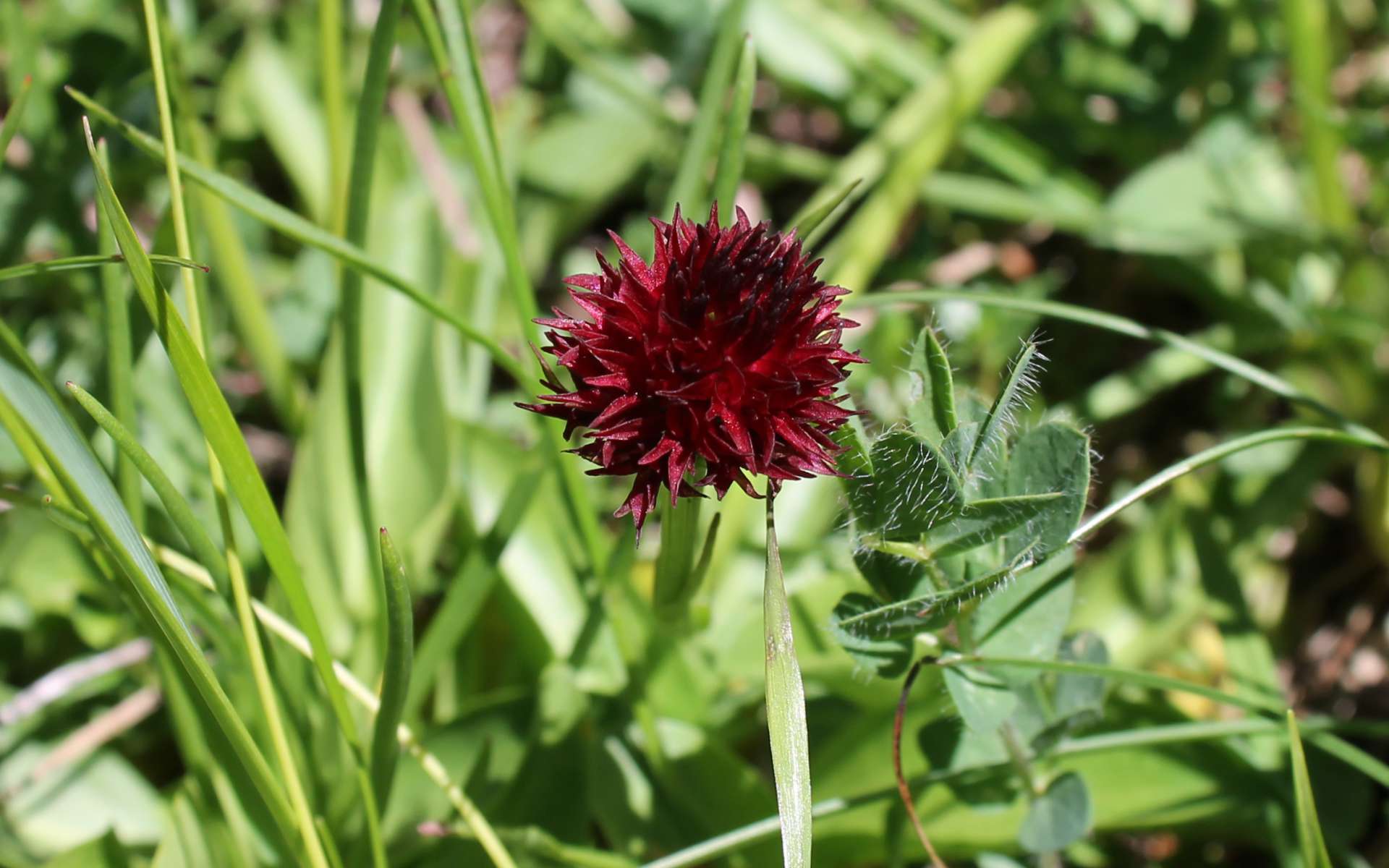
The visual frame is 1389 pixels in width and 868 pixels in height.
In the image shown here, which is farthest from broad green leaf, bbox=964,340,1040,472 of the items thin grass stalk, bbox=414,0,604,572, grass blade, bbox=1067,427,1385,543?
thin grass stalk, bbox=414,0,604,572

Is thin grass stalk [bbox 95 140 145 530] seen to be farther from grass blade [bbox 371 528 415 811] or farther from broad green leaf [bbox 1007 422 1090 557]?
broad green leaf [bbox 1007 422 1090 557]

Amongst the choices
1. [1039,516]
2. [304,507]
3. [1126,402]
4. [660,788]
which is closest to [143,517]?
[304,507]

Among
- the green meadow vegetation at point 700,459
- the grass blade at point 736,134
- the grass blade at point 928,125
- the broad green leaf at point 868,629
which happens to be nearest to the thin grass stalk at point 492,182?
the green meadow vegetation at point 700,459

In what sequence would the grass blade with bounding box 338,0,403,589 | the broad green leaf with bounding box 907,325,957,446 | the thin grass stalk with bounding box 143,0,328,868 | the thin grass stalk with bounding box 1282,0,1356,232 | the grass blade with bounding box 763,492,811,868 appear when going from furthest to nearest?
the thin grass stalk with bounding box 1282,0,1356,232, the grass blade with bounding box 338,0,403,589, the thin grass stalk with bounding box 143,0,328,868, the broad green leaf with bounding box 907,325,957,446, the grass blade with bounding box 763,492,811,868

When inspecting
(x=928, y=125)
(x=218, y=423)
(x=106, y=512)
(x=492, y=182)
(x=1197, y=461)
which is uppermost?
(x=928, y=125)

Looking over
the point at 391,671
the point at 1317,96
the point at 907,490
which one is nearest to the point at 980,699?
the point at 907,490

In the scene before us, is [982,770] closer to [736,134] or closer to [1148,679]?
[1148,679]

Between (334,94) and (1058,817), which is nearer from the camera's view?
(1058,817)

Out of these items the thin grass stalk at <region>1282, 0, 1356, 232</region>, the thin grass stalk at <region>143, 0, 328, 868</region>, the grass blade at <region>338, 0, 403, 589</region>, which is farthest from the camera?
the thin grass stalk at <region>1282, 0, 1356, 232</region>
